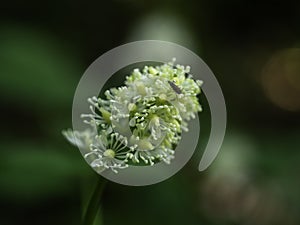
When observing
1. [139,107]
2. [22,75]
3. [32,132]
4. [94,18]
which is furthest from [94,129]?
[94,18]

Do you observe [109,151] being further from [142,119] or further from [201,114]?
[201,114]

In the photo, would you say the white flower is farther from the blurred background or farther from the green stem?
the blurred background

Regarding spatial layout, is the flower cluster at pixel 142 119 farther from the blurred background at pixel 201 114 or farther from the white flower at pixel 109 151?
the blurred background at pixel 201 114

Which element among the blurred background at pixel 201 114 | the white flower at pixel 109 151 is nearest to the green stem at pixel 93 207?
the white flower at pixel 109 151

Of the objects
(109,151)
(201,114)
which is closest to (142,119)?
(109,151)

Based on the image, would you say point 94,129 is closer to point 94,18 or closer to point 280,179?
point 280,179
